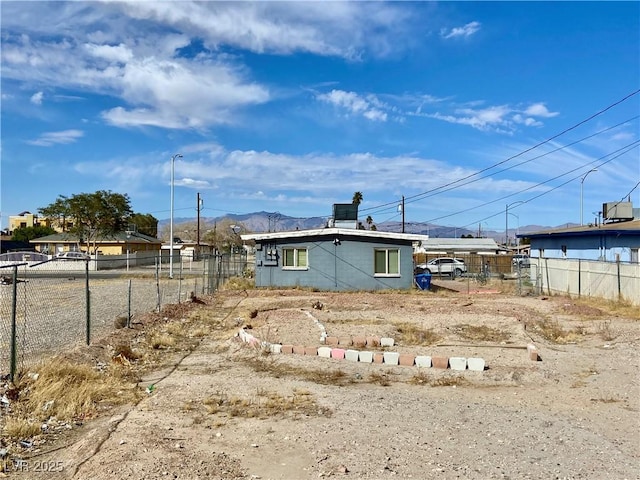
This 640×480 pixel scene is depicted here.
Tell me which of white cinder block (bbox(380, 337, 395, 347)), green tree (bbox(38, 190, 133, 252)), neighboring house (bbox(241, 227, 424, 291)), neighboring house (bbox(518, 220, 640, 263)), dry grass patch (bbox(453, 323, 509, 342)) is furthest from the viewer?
green tree (bbox(38, 190, 133, 252))

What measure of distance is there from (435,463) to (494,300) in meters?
19.2

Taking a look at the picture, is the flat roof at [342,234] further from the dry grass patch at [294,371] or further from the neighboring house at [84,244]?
the neighboring house at [84,244]

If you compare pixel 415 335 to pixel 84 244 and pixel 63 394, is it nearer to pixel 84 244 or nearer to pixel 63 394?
pixel 63 394

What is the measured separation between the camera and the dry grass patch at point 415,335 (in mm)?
12352

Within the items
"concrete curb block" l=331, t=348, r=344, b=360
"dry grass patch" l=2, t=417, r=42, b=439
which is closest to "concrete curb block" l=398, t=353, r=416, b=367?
"concrete curb block" l=331, t=348, r=344, b=360

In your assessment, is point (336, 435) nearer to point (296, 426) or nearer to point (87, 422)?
point (296, 426)

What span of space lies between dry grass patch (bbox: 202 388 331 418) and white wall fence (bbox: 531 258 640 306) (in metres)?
16.8

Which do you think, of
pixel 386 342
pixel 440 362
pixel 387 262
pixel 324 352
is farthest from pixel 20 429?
pixel 387 262

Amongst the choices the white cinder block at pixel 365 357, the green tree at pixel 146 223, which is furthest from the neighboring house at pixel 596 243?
the green tree at pixel 146 223

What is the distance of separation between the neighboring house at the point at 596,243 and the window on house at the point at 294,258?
47.9 ft

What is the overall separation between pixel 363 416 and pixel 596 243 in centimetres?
2416

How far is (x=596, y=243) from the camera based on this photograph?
26.6 meters

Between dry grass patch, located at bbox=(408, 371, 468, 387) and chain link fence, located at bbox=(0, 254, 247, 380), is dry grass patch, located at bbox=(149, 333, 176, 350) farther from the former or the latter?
dry grass patch, located at bbox=(408, 371, 468, 387)

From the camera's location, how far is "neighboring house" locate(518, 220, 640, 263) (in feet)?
78.3
